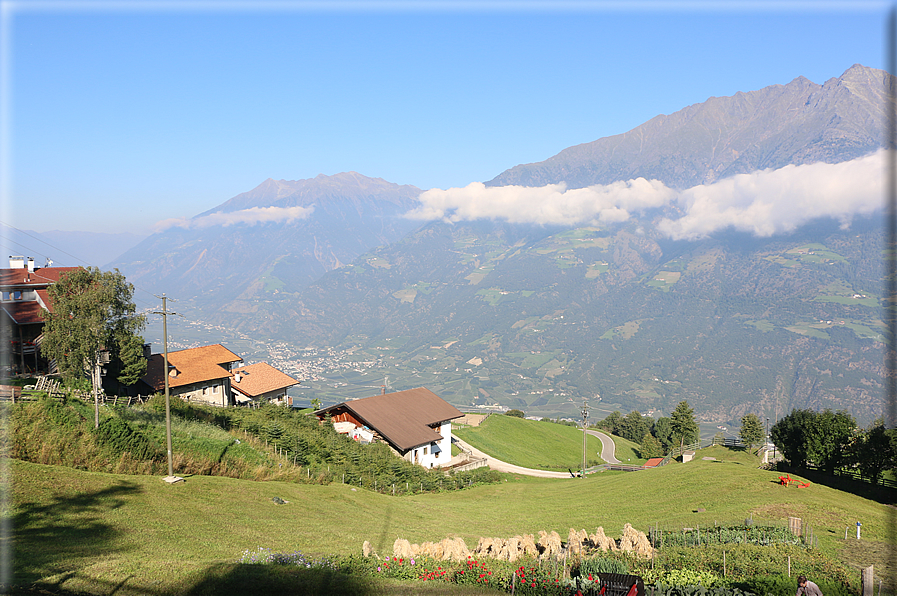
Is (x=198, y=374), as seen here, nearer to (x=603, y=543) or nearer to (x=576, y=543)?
(x=576, y=543)

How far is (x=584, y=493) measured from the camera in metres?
40.8

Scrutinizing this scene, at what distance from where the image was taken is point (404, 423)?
5578cm

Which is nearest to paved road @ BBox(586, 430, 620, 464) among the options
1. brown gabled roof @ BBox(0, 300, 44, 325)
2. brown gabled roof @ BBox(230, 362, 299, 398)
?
brown gabled roof @ BBox(230, 362, 299, 398)

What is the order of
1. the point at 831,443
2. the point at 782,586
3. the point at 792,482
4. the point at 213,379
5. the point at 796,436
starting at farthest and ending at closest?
the point at 213,379 < the point at 796,436 < the point at 831,443 < the point at 792,482 < the point at 782,586

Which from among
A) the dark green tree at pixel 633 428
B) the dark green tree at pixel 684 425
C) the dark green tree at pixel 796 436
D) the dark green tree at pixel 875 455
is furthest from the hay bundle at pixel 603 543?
the dark green tree at pixel 633 428

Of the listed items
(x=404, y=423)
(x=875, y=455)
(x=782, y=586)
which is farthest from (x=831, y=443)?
(x=404, y=423)

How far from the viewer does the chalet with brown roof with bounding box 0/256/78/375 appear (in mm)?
37594

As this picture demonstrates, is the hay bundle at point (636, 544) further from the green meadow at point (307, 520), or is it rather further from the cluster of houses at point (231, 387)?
the cluster of houses at point (231, 387)

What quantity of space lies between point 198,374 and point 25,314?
737 inches

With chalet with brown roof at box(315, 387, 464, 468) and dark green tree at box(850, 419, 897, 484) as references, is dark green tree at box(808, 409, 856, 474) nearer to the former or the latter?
dark green tree at box(850, 419, 897, 484)

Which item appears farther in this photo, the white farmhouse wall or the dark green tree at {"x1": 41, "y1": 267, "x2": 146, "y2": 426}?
the white farmhouse wall

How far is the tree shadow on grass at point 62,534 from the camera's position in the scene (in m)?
12.8

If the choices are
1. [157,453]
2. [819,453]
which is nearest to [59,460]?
[157,453]

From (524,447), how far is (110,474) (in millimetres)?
61171
